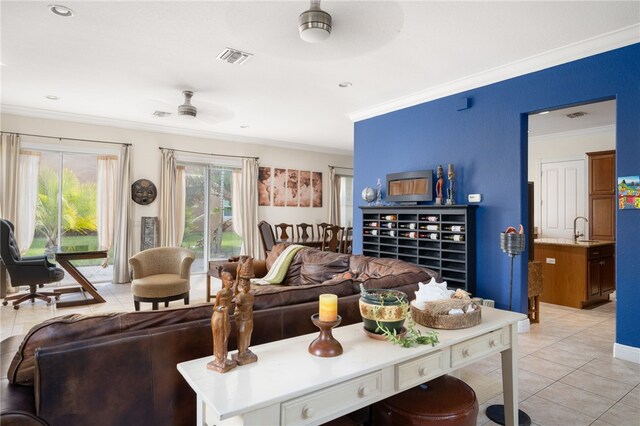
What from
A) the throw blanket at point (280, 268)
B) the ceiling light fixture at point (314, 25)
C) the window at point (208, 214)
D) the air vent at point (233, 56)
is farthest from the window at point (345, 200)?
the ceiling light fixture at point (314, 25)

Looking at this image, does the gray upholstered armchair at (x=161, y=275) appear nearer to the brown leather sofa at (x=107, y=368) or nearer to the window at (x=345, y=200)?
the brown leather sofa at (x=107, y=368)

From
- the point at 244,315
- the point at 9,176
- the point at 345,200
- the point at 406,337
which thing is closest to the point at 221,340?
the point at 244,315

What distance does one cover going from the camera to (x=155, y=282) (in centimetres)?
417

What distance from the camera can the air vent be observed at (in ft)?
11.6

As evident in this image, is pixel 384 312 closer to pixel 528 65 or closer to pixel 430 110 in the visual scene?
pixel 528 65

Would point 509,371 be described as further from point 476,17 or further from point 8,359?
point 476,17

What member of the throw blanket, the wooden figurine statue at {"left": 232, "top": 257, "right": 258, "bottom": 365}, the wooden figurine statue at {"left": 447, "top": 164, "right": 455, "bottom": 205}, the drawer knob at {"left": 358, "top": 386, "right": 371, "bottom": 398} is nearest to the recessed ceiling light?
the wooden figurine statue at {"left": 232, "top": 257, "right": 258, "bottom": 365}

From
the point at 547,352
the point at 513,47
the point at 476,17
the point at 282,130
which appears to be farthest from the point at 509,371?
the point at 282,130

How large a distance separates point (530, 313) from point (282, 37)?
394cm

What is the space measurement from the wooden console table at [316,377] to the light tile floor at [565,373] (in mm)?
1045

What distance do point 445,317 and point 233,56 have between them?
316 centimetres

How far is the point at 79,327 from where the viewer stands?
55.4 inches

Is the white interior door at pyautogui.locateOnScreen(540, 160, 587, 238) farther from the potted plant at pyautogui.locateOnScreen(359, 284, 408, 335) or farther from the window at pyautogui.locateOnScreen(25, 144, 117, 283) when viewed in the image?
the window at pyautogui.locateOnScreen(25, 144, 117, 283)

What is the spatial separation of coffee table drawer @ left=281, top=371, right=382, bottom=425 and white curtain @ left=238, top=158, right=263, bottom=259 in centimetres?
649
